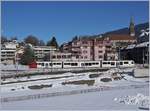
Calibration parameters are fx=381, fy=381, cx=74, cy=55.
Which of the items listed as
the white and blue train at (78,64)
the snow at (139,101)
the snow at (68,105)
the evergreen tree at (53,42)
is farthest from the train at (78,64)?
the evergreen tree at (53,42)

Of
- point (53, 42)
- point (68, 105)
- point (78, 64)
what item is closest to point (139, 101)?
point (68, 105)

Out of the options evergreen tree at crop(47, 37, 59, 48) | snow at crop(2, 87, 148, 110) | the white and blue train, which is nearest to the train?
the white and blue train

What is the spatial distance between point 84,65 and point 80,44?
1525cm

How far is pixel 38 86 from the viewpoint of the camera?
74.5 feet

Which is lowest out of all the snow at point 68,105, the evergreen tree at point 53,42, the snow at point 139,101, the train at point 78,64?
the snow at point 68,105

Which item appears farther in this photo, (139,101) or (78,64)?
(78,64)

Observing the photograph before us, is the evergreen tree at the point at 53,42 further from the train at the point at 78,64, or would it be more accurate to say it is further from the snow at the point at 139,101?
the snow at the point at 139,101

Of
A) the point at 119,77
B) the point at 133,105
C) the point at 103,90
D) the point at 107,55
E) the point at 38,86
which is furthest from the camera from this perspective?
the point at 107,55

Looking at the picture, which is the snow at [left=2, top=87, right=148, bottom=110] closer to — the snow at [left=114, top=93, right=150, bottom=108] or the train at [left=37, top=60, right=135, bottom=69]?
the snow at [left=114, top=93, right=150, bottom=108]

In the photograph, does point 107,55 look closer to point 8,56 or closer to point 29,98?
point 8,56

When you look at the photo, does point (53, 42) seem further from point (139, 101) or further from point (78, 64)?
point (139, 101)

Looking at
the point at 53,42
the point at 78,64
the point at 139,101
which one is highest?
the point at 53,42

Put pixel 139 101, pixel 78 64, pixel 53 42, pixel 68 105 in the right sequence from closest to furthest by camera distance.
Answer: pixel 139 101, pixel 68 105, pixel 78 64, pixel 53 42

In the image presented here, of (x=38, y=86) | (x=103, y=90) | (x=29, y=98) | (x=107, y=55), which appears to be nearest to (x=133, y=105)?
(x=29, y=98)
